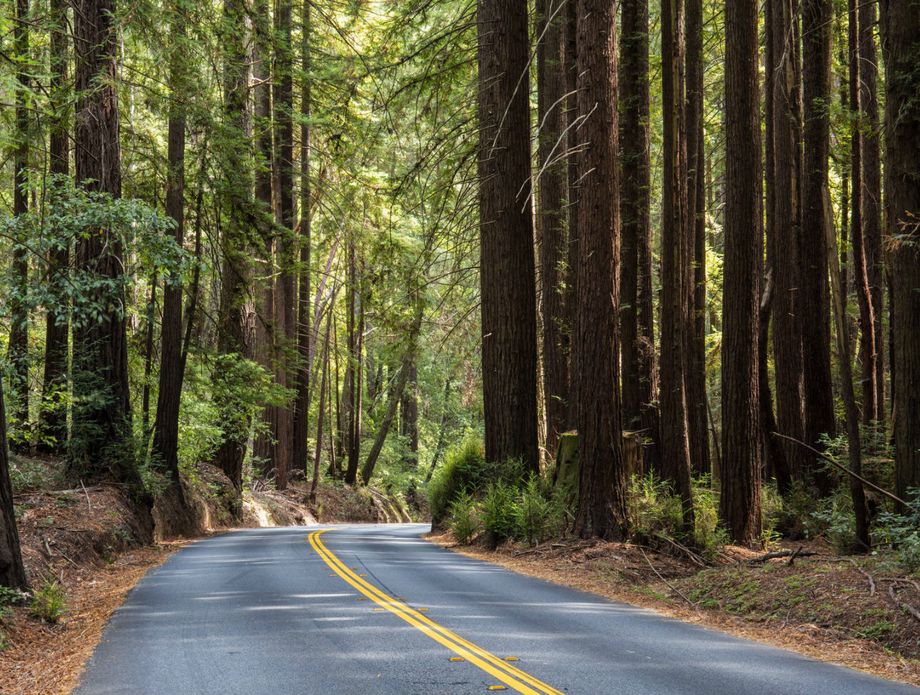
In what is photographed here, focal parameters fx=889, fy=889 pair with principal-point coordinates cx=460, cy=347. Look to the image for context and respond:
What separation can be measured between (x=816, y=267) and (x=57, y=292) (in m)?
15.7

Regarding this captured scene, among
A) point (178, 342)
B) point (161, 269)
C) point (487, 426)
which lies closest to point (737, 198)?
point (487, 426)

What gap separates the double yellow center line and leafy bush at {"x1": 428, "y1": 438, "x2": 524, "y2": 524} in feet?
22.7

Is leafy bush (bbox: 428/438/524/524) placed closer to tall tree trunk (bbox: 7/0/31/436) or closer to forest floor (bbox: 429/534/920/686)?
forest floor (bbox: 429/534/920/686)

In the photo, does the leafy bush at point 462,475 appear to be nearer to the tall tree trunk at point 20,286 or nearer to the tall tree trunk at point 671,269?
the tall tree trunk at point 671,269

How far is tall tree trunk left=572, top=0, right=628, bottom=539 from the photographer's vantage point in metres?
15.1

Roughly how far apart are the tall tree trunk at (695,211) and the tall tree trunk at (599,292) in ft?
20.2

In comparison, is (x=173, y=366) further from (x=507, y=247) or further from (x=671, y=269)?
(x=671, y=269)

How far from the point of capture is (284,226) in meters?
26.0

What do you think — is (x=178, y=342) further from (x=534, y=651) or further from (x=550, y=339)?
(x=534, y=651)

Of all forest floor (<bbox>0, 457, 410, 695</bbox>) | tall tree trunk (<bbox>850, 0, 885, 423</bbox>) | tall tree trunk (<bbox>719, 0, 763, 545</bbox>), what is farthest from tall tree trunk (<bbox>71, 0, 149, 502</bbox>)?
tall tree trunk (<bbox>850, 0, 885, 423</bbox>)

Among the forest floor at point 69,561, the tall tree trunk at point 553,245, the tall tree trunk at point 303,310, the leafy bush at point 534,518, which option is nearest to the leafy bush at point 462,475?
the leafy bush at point 534,518

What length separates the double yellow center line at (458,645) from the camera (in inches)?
263

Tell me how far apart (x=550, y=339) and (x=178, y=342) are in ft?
31.3

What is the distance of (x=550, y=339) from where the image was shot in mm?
23000
